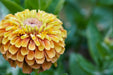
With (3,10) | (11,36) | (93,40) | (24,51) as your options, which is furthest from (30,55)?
(93,40)

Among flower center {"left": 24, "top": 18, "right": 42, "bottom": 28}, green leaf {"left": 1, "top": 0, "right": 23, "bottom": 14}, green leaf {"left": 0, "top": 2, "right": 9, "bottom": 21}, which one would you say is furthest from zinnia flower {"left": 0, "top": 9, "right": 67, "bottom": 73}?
green leaf {"left": 0, "top": 2, "right": 9, "bottom": 21}

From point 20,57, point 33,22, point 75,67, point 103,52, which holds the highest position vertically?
point 33,22

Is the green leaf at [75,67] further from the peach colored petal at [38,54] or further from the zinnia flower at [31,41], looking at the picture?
the peach colored petal at [38,54]

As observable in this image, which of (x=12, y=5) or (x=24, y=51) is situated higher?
(x=12, y=5)

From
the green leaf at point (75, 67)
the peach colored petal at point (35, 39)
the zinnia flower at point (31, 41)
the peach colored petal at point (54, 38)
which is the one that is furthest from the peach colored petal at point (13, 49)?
the green leaf at point (75, 67)

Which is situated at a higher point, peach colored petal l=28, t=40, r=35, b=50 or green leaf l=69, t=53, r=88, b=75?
peach colored petal l=28, t=40, r=35, b=50

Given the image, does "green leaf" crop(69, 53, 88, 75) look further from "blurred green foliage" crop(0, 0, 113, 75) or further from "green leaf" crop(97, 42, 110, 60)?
"green leaf" crop(97, 42, 110, 60)

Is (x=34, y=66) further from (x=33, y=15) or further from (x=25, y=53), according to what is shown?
(x=33, y=15)

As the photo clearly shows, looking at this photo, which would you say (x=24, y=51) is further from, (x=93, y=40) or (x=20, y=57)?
(x=93, y=40)
